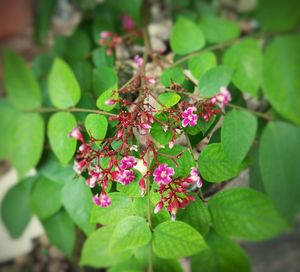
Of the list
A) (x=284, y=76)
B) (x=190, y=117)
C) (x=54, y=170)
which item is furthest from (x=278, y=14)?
(x=54, y=170)

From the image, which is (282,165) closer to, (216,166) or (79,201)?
(216,166)

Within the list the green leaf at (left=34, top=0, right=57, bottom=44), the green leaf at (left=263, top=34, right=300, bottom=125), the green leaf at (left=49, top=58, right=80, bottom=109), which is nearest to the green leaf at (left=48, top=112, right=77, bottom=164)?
the green leaf at (left=49, top=58, right=80, bottom=109)

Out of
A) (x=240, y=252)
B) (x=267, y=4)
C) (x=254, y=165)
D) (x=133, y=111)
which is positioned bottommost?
(x=240, y=252)

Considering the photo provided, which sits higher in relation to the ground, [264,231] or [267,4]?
[267,4]

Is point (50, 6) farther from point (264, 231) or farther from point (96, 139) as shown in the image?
point (264, 231)

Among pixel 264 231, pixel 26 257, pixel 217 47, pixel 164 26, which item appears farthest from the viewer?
pixel 26 257

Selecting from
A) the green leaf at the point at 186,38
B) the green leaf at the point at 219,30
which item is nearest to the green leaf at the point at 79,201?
the green leaf at the point at 186,38

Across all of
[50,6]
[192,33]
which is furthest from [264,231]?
[50,6]

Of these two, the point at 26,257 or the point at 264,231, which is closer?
the point at 264,231
